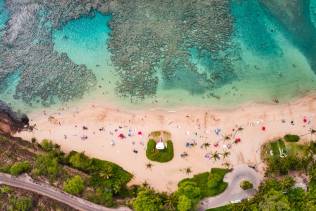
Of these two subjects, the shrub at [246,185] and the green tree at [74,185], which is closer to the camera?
the green tree at [74,185]

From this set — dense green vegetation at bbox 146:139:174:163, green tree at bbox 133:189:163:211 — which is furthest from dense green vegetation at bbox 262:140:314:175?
green tree at bbox 133:189:163:211

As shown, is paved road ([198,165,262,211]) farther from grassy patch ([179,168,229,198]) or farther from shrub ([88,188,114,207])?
shrub ([88,188,114,207])

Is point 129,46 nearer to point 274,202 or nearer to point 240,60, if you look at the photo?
point 240,60

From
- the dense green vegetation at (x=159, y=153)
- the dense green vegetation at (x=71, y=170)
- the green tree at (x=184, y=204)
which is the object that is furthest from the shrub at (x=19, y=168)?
the green tree at (x=184, y=204)

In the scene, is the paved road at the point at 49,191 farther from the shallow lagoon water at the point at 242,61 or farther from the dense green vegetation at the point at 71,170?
the shallow lagoon water at the point at 242,61

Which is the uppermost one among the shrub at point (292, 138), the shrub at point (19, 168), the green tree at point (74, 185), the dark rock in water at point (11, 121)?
the dark rock in water at point (11, 121)

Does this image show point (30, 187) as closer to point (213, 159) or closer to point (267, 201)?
point (213, 159)
